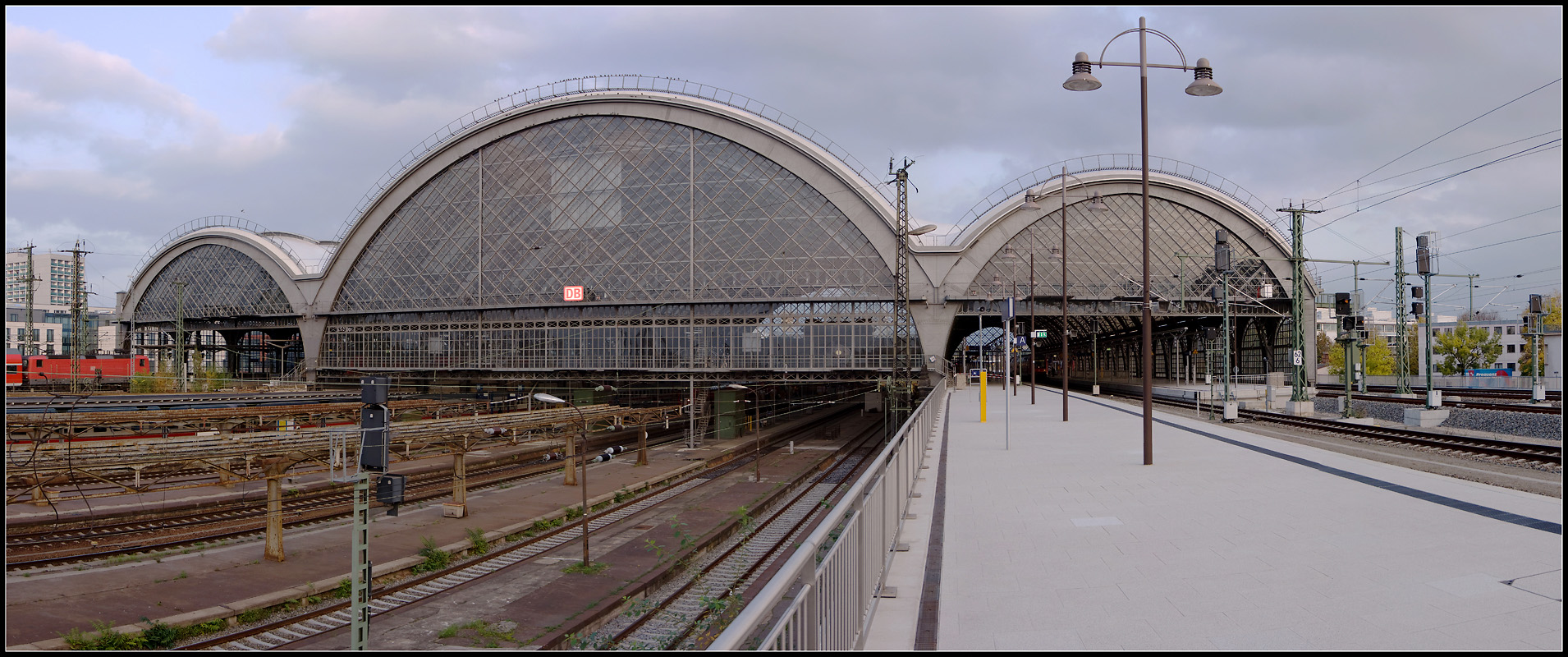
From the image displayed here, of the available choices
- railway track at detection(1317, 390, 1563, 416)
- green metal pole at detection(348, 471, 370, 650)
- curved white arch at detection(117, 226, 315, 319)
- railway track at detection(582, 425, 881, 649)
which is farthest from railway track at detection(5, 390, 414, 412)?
railway track at detection(1317, 390, 1563, 416)

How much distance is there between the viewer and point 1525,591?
286 inches

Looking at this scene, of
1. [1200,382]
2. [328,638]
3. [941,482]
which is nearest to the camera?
[941,482]

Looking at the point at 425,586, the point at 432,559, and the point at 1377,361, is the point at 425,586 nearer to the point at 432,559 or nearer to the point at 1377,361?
the point at 432,559

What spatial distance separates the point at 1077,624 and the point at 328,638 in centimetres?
1709

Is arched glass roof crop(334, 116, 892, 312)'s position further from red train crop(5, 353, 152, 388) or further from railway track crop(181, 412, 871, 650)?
railway track crop(181, 412, 871, 650)

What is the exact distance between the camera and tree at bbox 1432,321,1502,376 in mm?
76312

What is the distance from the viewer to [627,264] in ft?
192

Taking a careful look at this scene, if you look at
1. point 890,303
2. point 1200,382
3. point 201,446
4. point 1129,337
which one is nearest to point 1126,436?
point 201,446

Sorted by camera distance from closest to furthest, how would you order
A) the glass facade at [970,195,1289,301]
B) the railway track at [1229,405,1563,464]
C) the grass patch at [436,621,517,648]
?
the grass patch at [436,621,517,648], the railway track at [1229,405,1563,464], the glass facade at [970,195,1289,301]

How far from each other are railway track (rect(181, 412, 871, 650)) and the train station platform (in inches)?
551

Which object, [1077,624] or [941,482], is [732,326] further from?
[1077,624]

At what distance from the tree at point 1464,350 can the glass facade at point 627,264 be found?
61886 millimetres

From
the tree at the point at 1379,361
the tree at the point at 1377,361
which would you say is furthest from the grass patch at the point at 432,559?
the tree at the point at 1379,361

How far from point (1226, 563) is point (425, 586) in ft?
65.6
